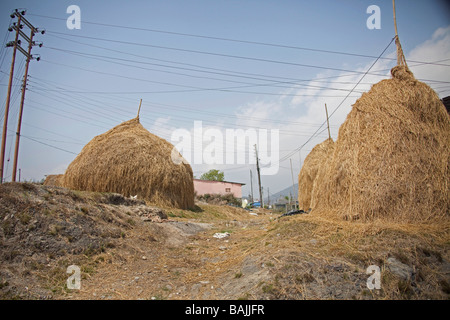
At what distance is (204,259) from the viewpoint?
533cm

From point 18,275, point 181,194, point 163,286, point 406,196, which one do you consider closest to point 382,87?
point 406,196

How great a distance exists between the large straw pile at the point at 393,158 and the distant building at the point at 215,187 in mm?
28170

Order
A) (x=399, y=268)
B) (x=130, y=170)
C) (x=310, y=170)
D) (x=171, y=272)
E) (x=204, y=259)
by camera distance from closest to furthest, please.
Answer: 1. (x=399, y=268)
2. (x=171, y=272)
3. (x=204, y=259)
4. (x=130, y=170)
5. (x=310, y=170)

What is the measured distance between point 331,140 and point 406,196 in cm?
1042

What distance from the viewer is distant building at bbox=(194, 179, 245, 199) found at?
34341 millimetres

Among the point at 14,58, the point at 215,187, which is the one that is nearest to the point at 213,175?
the point at 215,187

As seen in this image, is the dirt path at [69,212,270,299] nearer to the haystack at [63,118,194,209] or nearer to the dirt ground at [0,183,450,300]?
the dirt ground at [0,183,450,300]

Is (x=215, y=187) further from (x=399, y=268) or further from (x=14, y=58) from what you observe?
(x=399, y=268)

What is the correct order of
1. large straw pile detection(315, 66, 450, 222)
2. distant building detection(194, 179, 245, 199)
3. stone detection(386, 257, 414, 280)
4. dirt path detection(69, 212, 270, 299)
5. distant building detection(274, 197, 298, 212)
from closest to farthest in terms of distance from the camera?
1. stone detection(386, 257, 414, 280)
2. dirt path detection(69, 212, 270, 299)
3. large straw pile detection(315, 66, 450, 222)
4. distant building detection(274, 197, 298, 212)
5. distant building detection(194, 179, 245, 199)

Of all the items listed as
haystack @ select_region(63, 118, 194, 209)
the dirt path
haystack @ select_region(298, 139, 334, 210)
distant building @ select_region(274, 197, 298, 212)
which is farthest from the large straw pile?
distant building @ select_region(274, 197, 298, 212)

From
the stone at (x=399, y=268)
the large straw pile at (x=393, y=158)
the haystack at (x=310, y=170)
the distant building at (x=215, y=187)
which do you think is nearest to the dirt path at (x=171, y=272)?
the stone at (x=399, y=268)

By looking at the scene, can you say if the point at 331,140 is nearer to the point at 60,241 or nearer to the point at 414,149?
the point at 414,149

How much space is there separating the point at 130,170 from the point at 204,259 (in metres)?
8.50

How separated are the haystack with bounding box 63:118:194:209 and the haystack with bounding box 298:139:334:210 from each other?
661 centimetres
